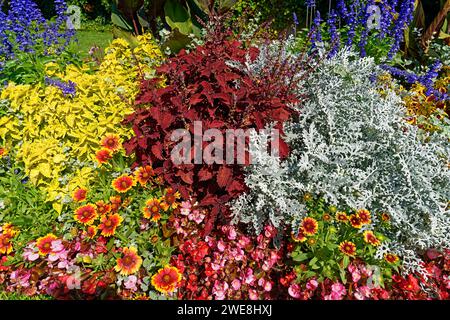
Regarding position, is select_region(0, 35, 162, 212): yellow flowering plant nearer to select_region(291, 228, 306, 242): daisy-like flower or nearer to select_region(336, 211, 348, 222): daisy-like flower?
select_region(291, 228, 306, 242): daisy-like flower

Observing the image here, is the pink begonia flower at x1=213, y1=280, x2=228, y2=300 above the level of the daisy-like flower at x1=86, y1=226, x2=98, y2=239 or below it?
below

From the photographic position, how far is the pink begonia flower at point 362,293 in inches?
75.5

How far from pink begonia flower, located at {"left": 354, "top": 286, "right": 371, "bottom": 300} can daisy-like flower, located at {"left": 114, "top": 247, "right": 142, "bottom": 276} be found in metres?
1.09

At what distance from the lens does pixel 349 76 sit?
2.61 meters

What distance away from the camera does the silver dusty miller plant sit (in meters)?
2.15

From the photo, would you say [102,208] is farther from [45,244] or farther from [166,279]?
[166,279]

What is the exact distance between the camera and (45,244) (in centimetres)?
218

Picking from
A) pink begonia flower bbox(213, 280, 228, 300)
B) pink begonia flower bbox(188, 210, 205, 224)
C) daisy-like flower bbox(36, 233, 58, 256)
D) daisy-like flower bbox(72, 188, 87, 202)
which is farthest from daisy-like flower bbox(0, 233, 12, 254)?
pink begonia flower bbox(213, 280, 228, 300)

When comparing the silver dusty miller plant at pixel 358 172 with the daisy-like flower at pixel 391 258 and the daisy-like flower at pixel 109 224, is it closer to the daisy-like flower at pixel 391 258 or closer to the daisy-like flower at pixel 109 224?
the daisy-like flower at pixel 391 258

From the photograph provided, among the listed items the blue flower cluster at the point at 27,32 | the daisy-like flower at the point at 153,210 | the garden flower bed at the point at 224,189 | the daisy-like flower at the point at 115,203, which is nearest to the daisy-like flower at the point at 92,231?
the garden flower bed at the point at 224,189

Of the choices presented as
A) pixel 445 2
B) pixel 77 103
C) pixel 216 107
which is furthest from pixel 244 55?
pixel 445 2

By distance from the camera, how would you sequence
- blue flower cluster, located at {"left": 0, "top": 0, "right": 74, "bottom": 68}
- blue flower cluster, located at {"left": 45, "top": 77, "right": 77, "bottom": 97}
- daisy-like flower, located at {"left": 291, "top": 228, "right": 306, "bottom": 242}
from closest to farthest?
daisy-like flower, located at {"left": 291, "top": 228, "right": 306, "bottom": 242} → blue flower cluster, located at {"left": 45, "top": 77, "right": 77, "bottom": 97} → blue flower cluster, located at {"left": 0, "top": 0, "right": 74, "bottom": 68}

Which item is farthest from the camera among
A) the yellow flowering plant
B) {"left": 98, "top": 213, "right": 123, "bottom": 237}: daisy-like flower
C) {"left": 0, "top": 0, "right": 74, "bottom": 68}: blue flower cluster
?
{"left": 0, "top": 0, "right": 74, "bottom": 68}: blue flower cluster
